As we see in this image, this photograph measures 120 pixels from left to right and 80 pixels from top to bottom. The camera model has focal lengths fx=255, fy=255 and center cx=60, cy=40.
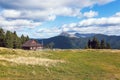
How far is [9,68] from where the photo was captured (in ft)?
159

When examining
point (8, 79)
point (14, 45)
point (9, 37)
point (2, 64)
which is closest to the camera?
point (8, 79)

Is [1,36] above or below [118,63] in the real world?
above

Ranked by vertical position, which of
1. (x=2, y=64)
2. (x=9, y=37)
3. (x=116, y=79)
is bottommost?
(x=116, y=79)

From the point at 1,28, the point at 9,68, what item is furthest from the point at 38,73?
the point at 1,28

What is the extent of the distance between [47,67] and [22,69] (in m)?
6.43

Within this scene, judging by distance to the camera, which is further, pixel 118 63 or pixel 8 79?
pixel 118 63

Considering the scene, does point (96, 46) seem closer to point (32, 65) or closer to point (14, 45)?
point (14, 45)

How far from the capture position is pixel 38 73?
48.0 meters

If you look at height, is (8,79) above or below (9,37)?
below

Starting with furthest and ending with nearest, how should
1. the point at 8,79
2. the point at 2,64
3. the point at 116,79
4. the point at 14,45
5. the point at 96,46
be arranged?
the point at 96,46 < the point at 14,45 < the point at 2,64 < the point at 116,79 < the point at 8,79

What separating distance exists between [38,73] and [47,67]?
20.3ft

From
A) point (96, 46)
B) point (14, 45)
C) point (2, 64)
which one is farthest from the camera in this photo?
point (96, 46)

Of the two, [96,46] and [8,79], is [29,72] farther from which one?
[96,46]

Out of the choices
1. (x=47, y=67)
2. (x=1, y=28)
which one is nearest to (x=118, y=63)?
(x=47, y=67)
